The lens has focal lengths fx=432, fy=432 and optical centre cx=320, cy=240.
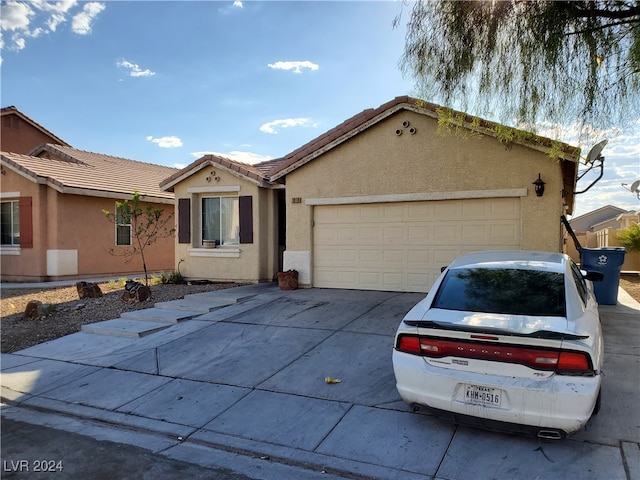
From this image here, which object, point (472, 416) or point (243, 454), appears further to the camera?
point (243, 454)

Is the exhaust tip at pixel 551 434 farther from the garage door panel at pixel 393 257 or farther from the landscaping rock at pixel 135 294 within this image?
the landscaping rock at pixel 135 294

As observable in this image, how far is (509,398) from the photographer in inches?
141

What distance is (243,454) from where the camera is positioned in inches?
158

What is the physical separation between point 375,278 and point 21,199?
40.6 ft

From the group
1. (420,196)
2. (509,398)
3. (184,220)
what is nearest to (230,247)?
(184,220)

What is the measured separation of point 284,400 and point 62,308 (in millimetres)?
7400

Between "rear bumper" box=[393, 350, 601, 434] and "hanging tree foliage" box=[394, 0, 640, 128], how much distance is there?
456cm

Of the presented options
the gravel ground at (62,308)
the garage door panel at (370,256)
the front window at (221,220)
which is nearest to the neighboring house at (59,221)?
the gravel ground at (62,308)

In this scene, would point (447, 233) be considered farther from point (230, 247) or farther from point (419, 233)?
point (230, 247)

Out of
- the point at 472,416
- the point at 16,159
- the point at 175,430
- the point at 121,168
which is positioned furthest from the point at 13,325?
the point at 121,168

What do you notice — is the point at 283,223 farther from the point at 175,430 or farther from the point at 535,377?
the point at 535,377

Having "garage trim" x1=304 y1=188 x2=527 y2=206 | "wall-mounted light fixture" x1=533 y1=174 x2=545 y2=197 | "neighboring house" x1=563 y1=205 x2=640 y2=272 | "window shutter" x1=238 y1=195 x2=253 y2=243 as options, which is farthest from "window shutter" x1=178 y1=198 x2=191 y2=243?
"neighboring house" x1=563 y1=205 x2=640 y2=272

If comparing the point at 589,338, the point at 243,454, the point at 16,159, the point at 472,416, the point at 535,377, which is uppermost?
the point at 16,159

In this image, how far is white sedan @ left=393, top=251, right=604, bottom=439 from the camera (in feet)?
11.4
